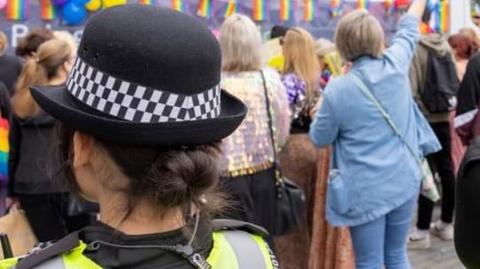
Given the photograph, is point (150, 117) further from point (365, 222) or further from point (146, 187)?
point (365, 222)

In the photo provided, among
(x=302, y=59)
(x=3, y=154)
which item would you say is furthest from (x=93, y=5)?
(x=3, y=154)

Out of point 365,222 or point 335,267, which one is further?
point 335,267

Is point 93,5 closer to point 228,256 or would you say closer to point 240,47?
point 240,47

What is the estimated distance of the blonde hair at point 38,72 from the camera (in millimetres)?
3656

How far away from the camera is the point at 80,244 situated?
1.24 metres

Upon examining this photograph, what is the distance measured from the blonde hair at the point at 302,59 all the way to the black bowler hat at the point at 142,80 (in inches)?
→ 128

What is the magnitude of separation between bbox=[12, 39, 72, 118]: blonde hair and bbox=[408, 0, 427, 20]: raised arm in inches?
70.6

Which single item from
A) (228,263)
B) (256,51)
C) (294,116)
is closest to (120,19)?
(228,263)

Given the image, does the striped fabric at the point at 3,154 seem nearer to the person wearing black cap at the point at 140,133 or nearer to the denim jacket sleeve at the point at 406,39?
the denim jacket sleeve at the point at 406,39

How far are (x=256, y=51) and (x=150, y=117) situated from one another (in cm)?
247

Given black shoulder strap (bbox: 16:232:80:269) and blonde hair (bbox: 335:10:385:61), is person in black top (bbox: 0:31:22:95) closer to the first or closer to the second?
blonde hair (bbox: 335:10:385:61)

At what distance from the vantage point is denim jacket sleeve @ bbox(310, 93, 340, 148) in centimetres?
362

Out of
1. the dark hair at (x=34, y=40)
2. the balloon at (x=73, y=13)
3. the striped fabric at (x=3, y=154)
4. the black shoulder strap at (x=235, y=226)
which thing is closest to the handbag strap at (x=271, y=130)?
the striped fabric at (x=3, y=154)

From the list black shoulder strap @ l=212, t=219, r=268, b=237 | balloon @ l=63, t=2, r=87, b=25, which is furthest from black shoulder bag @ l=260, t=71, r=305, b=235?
balloon @ l=63, t=2, r=87, b=25
